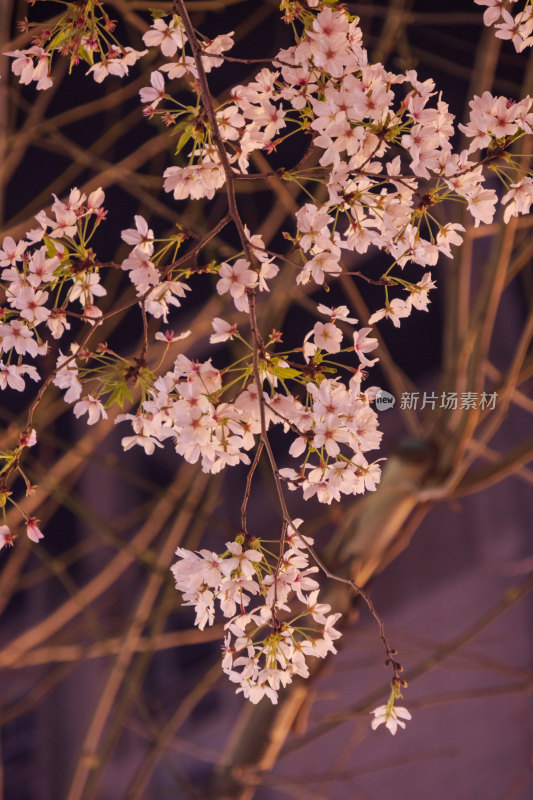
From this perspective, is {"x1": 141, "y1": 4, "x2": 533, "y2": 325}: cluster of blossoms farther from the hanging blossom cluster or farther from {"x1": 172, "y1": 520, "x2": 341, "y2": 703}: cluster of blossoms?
{"x1": 172, "y1": 520, "x2": 341, "y2": 703}: cluster of blossoms

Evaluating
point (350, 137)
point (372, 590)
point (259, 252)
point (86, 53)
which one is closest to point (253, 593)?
point (259, 252)

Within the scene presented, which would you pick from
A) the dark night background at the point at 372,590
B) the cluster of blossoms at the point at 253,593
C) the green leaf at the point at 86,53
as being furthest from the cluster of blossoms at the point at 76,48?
the dark night background at the point at 372,590

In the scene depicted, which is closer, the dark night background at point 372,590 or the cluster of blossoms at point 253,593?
the cluster of blossoms at point 253,593

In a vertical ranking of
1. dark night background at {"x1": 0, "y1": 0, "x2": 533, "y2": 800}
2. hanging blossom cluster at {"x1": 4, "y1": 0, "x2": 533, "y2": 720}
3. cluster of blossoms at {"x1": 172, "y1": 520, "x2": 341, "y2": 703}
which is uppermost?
dark night background at {"x1": 0, "y1": 0, "x2": 533, "y2": 800}

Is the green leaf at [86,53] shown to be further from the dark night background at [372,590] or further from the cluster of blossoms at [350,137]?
the dark night background at [372,590]

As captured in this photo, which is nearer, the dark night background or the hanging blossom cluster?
the hanging blossom cluster

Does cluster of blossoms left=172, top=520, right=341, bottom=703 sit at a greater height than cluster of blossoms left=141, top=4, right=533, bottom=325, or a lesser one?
lesser

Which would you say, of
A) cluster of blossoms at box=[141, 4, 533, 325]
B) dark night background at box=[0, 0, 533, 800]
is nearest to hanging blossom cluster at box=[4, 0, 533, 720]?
cluster of blossoms at box=[141, 4, 533, 325]

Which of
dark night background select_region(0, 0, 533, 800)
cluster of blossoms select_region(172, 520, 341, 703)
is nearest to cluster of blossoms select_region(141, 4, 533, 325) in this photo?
cluster of blossoms select_region(172, 520, 341, 703)

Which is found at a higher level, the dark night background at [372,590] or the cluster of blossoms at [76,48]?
the dark night background at [372,590]

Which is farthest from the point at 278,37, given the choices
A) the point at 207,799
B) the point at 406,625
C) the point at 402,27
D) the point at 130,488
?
the point at 130,488

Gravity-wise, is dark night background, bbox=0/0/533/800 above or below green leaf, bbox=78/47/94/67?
above

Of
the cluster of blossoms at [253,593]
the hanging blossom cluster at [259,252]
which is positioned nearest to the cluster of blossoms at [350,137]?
the hanging blossom cluster at [259,252]

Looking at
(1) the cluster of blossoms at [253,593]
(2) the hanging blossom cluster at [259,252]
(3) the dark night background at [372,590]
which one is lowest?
(1) the cluster of blossoms at [253,593]
